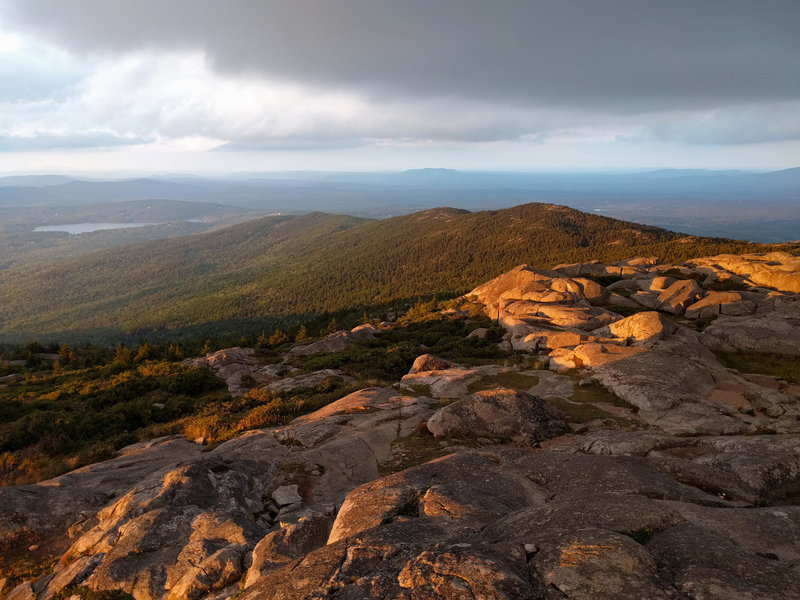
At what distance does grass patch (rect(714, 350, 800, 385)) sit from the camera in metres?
22.0

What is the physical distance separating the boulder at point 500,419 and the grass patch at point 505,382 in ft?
17.3

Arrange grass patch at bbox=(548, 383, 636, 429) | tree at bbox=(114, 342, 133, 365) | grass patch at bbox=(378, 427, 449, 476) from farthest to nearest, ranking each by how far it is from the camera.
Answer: tree at bbox=(114, 342, 133, 365) < grass patch at bbox=(548, 383, 636, 429) < grass patch at bbox=(378, 427, 449, 476)

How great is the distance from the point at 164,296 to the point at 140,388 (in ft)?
619

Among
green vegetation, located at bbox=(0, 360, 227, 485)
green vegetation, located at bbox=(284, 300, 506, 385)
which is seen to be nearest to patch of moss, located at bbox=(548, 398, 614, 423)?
green vegetation, located at bbox=(284, 300, 506, 385)

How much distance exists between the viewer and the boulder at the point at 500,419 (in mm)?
14812

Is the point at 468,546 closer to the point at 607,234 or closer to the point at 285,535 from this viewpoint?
the point at 285,535

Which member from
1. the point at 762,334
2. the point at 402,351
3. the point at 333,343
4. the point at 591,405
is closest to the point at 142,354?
the point at 333,343

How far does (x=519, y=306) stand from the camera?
41312 millimetres

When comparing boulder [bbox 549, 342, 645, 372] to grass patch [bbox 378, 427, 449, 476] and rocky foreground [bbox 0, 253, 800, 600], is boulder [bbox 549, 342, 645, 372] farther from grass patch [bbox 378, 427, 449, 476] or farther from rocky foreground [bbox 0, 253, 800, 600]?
grass patch [bbox 378, 427, 449, 476]

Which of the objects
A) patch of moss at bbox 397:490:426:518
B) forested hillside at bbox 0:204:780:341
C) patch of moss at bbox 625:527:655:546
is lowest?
forested hillside at bbox 0:204:780:341

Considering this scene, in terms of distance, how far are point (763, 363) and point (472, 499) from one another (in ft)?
84.0

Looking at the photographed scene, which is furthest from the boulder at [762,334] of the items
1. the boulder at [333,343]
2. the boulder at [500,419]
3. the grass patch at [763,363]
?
the boulder at [333,343]

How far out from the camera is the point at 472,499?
8.75 m

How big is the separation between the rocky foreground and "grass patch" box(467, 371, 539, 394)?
171 millimetres
